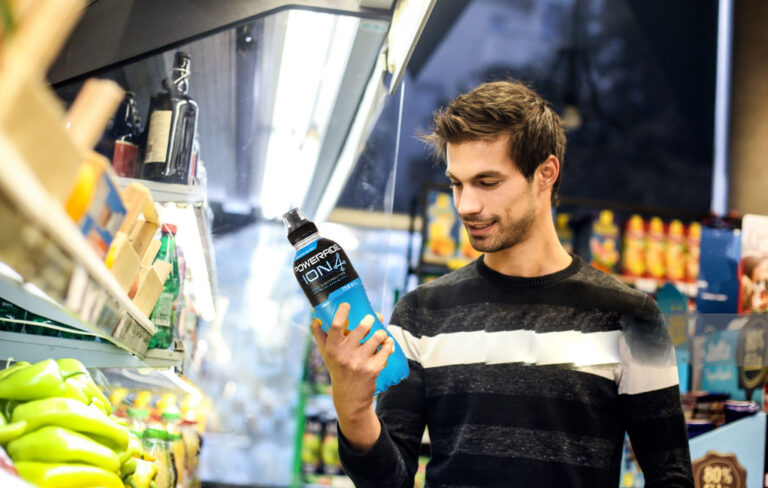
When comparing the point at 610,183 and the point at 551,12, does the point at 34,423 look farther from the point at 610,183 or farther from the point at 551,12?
the point at 551,12

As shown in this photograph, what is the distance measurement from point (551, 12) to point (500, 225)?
6.46 meters

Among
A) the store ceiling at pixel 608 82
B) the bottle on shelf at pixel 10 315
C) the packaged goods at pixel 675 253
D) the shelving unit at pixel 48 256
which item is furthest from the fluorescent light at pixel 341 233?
the store ceiling at pixel 608 82

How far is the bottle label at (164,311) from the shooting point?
1.66m

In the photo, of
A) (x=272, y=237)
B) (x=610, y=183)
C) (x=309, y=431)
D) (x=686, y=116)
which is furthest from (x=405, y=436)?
(x=686, y=116)

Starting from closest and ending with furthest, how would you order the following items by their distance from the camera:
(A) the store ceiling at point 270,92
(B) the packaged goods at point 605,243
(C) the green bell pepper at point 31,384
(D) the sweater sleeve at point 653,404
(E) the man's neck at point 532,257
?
(C) the green bell pepper at point 31,384, (D) the sweater sleeve at point 653,404, (E) the man's neck at point 532,257, (A) the store ceiling at point 270,92, (B) the packaged goods at point 605,243

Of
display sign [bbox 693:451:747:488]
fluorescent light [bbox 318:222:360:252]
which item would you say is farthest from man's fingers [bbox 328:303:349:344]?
fluorescent light [bbox 318:222:360:252]

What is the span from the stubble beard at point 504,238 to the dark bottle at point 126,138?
913 mm

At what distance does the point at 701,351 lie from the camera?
2.78 metres

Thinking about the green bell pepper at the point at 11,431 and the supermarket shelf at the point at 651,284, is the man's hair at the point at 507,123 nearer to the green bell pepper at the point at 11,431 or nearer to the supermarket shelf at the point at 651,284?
the green bell pepper at the point at 11,431

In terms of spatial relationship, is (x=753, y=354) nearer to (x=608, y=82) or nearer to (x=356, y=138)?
(x=356, y=138)

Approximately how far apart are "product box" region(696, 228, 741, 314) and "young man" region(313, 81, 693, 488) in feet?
3.84

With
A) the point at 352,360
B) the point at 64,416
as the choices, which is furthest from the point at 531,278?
A: the point at 64,416

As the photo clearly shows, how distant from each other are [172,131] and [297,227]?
0.83 meters

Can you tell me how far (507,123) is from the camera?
1.77 m
